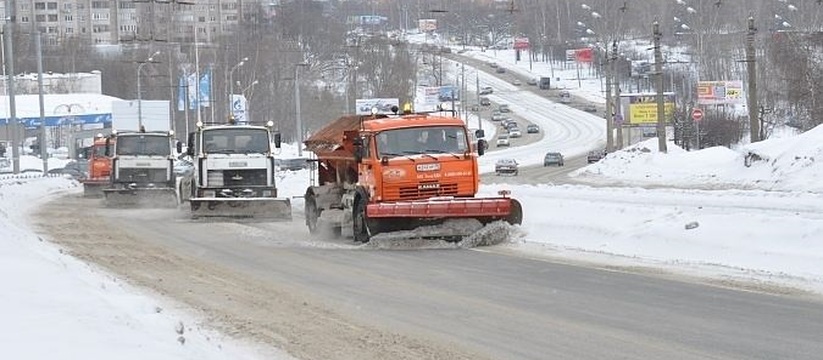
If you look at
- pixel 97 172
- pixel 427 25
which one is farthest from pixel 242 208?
pixel 427 25

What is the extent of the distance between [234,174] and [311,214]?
18.6ft

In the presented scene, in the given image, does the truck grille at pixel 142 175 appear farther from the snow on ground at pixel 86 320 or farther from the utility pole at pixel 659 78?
the utility pole at pixel 659 78

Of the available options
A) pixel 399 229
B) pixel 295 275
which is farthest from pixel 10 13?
pixel 295 275

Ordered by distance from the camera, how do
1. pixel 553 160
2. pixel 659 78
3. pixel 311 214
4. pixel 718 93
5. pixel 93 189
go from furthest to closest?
1. pixel 718 93
2. pixel 553 160
3. pixel 659 78
4. pixel 93 189
5. pixel 311 214

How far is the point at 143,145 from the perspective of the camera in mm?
39125

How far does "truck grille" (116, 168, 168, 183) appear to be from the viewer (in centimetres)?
3825

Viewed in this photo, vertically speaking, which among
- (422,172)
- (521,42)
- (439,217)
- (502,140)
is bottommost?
(439,217)

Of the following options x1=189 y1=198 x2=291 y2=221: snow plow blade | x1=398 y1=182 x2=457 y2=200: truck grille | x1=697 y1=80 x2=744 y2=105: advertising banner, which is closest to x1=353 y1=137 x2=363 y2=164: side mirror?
x1=398 y1=182 x2=457 y2=200: truck grille

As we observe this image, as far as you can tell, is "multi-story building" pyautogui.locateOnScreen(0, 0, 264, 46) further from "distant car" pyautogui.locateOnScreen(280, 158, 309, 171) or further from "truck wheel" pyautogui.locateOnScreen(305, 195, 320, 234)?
"truck wheel" pyautogui.locateOnScreen(305, 195, 320, 234)

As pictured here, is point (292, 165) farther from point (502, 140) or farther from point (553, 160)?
point (502, 140)

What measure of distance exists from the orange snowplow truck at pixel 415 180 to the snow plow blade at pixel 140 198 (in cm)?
1675

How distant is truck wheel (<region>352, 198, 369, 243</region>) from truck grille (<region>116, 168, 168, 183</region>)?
59.4 feet

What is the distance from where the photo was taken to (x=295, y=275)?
16094 mm

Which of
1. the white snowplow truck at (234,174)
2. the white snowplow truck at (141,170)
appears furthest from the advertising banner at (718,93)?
the white snowplow truck at (234,174)
